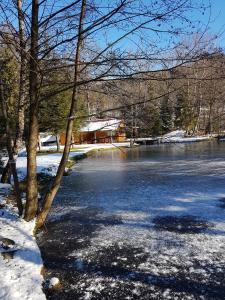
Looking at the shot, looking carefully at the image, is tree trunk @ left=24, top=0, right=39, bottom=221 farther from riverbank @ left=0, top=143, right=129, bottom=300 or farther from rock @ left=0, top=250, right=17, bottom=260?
rock @ left=0, top=250, right=17, bottom=260

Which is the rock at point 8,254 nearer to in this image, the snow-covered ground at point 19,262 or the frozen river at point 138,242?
the snow-covered ground at point 19,262

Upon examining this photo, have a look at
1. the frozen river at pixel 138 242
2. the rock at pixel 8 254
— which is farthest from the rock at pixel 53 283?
the rock at pixel 8 254

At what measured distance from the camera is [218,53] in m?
7.54

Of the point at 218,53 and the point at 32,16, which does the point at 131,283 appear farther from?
the point at 32,16

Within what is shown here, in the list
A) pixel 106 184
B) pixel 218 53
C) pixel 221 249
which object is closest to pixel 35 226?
pixel 221 249

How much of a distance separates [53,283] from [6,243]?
6.74 ft

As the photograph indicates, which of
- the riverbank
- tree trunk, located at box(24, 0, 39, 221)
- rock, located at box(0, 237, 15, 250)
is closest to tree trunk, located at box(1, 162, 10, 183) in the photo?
the riverbank

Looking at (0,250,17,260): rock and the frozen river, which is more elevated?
(0,250,17,260): rock

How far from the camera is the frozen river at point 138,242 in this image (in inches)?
277

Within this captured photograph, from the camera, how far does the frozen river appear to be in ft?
23.1

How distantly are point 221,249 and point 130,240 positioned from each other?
2.16 meters

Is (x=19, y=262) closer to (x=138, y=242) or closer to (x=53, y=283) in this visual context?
(x=53, y=283)

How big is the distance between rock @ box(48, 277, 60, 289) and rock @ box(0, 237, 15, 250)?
5.68ft

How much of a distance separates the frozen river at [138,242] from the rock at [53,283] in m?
0.15
